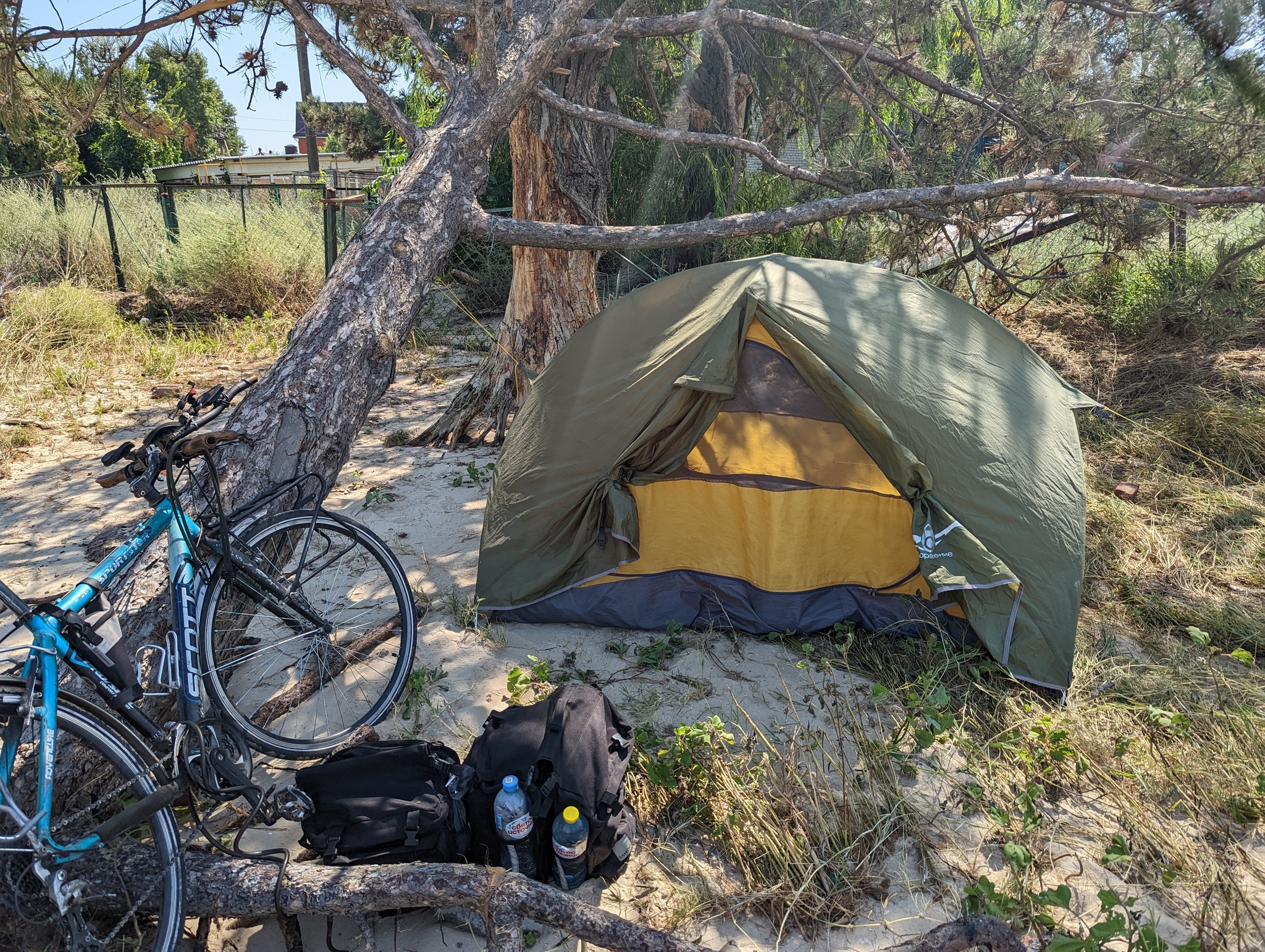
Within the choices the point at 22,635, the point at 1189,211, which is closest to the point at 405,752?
the point at 22,635

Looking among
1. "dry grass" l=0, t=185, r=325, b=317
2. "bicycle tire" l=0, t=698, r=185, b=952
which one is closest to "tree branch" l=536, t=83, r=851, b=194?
"bicycle tire" l=0, t=698, r=185, b=952

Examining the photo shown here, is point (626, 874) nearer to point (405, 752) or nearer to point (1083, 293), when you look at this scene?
point (405, 752)

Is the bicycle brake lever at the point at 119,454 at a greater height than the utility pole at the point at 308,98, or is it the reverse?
the utility pole at the point at 308,98

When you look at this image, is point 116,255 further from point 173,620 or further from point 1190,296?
point 1190,296

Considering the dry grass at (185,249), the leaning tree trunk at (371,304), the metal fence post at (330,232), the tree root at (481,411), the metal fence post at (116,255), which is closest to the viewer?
the leaning tree trunk at (371,304)

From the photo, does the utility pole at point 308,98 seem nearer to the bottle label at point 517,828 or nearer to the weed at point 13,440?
the weed at point 13,440

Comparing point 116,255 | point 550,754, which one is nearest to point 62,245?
point 116,255

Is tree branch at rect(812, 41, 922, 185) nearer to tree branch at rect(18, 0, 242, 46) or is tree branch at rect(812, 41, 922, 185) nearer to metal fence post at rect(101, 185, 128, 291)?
tree branch at rect(18, 0, 242, 46)

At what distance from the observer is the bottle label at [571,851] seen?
84.9 inches

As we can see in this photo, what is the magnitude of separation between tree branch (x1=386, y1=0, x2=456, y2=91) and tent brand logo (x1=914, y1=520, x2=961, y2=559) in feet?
9.44

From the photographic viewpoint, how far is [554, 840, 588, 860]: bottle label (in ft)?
7.07

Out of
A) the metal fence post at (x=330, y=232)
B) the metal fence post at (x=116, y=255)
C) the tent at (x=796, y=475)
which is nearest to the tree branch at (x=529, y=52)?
the tent at (x=796, y=475)

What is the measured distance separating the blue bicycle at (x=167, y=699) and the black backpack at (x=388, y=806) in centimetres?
10

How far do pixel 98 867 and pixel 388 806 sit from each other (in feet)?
2.15
